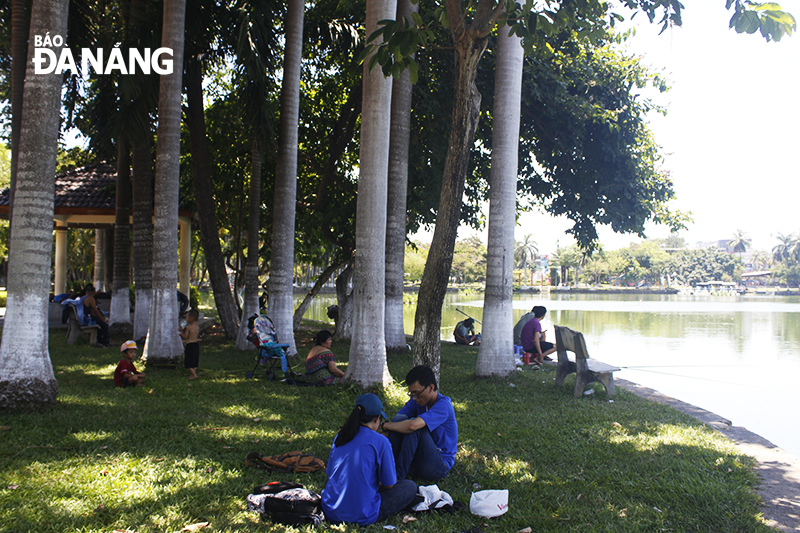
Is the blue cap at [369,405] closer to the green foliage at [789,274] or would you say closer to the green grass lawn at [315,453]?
→ the green grass lawn at [315,453]

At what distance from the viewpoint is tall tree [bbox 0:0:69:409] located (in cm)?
612

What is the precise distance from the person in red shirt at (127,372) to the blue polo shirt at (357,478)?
5.23 metres

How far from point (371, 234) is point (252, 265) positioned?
5.78m

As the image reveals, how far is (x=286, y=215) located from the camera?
1098 centimetres

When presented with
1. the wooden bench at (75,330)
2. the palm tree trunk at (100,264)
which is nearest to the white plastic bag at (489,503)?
the wooden bench at (75,330)

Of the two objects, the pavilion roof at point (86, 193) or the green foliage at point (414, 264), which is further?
the green foliage at point (414, 264)

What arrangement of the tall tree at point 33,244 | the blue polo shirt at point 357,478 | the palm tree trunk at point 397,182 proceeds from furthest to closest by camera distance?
the palm tree trunk at point 397,182 → the tall tree at point 33,244 → the blue polo shirt at point 357,478

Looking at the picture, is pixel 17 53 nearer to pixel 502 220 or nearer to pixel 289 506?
pixel 502 220

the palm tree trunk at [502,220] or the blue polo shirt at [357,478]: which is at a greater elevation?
the palm tree trunk at [502,220]

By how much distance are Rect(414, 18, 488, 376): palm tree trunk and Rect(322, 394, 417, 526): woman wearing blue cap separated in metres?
3.20

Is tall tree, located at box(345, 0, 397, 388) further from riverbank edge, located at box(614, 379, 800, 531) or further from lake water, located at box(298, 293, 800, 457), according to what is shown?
lake water, located at box(298, 293, 800, 457)

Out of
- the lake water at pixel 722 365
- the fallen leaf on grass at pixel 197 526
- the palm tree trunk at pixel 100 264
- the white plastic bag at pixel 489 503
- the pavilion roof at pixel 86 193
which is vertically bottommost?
the lake water at pixel 722 365

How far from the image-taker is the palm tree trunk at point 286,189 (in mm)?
10922

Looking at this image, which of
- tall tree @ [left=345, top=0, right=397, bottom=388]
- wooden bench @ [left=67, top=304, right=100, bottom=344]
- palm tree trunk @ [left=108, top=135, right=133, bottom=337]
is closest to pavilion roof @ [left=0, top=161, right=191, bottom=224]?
palm tree trunk @ [left=108, top=135, right=133, bottom=337]
